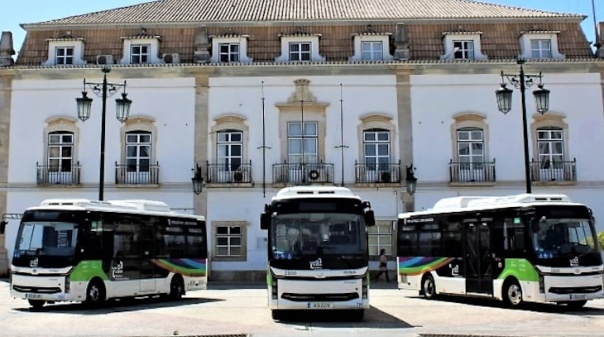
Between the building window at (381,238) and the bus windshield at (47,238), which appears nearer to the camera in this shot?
the bus windshield at (47,238)

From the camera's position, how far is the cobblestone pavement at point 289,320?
1293 centimetres

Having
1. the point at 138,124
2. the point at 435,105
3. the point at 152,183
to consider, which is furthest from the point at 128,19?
the point at 435,105

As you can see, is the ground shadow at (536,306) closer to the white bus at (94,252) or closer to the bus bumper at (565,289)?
the bus bumper at (565,289)

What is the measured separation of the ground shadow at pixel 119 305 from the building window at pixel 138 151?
9622 mm

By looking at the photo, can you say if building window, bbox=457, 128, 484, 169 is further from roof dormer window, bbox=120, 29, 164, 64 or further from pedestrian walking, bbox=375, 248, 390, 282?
roof dormer window, bbox=120, 29, 164, 64

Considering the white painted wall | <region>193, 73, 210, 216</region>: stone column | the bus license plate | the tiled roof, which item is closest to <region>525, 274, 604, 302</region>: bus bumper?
the bus license plate

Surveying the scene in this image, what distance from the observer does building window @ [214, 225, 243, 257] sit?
29.5 m

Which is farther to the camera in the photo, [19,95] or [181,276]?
[19,95]

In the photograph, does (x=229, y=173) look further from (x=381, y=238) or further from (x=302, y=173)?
(x=381, y=238)

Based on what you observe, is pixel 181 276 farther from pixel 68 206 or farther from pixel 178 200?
pixel 178 200

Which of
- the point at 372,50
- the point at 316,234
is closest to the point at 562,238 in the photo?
the point at 316,234

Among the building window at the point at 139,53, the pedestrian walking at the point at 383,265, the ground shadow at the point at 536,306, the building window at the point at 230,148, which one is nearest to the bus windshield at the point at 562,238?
the ground shadow at the point at 536,306

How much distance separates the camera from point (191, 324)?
1440 centimetres

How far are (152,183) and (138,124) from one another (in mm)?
2735
